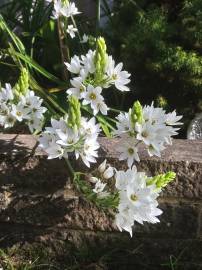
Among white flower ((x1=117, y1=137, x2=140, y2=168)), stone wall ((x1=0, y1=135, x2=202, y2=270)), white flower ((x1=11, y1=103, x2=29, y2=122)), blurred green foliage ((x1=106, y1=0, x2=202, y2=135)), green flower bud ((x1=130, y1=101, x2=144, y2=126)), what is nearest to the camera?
green flower bud ((x1=130, y1=101, x2=144, y2=126))

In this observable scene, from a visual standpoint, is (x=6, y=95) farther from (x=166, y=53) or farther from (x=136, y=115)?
(x=166, y=53)

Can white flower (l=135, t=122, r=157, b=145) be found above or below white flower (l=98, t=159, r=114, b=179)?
above

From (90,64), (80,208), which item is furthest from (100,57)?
(80,208)

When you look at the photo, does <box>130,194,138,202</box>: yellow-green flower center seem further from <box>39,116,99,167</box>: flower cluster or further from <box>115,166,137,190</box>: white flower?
<box>39,116,99,167</box>: flower cluster

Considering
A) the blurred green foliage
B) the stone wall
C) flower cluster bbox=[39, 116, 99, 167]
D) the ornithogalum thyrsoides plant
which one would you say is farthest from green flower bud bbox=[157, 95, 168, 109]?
flower cluster bbox=[39, 116, 99, 167]

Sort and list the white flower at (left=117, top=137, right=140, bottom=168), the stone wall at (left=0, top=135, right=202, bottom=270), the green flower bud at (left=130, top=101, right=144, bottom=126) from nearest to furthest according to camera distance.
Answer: the green flower bud at (left=130, top=101, right=144, bottom=126)
the white flower at (left=117, top=137, right=140, bottom=168)
the stone wall at (left=0, top=135, right=202, bottom=270)

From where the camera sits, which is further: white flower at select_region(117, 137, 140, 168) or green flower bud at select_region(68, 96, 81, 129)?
white flower at select_region(117, 137, 140, 168)
